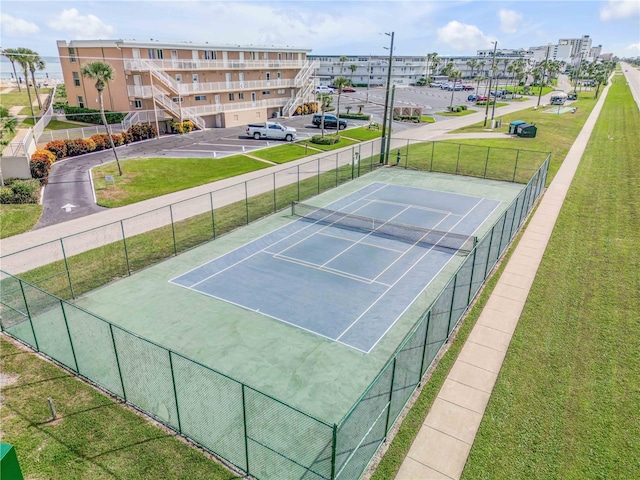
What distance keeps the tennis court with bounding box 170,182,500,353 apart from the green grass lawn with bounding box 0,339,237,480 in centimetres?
544

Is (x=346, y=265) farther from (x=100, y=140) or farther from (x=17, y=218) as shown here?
(x=100, y=140)

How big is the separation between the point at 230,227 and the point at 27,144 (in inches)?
740

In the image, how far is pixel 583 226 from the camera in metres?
23.4

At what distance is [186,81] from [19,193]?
29619 mm

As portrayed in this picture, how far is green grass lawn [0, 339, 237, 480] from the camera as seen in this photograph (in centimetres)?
934

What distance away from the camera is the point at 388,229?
74.3 feet

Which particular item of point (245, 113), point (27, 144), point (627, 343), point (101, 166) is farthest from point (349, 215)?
point (245, 113)

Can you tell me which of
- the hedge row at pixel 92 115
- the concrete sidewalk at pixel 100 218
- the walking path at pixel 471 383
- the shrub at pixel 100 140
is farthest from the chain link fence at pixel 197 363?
the hedge row at pixel 92 115

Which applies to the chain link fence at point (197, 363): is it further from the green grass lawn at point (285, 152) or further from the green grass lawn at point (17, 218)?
the green grass lawn at point (285, 152)

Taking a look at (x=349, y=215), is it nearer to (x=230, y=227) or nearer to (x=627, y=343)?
(x=230, y=227)

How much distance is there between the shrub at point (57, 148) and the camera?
36.4 meters

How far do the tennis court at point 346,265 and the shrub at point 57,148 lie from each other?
23767 millimetres

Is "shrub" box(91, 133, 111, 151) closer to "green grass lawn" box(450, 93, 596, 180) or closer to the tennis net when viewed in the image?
the tennis net

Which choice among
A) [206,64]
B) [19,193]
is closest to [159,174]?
[19,193]
